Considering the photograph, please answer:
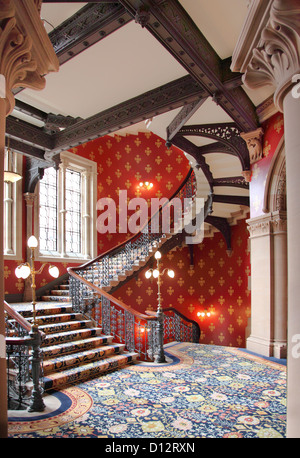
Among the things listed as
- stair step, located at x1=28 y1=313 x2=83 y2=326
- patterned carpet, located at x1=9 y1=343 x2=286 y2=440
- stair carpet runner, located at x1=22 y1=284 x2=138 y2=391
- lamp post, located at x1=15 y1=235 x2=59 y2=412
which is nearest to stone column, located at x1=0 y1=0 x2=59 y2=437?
patterned carpet, located at x1=9 y1=343 x2=286 y2=440

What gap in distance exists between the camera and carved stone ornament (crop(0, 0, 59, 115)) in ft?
5.72

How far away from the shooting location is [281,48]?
1833 millimetres

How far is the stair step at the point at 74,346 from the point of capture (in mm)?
5729

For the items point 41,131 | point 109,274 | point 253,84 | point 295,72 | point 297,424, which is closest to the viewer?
point 297,424

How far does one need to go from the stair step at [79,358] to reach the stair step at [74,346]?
0.35 ft

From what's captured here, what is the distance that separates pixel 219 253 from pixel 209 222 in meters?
1.51

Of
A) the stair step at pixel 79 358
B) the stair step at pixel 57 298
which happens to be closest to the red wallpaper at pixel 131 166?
the stair step at pixel 57 298

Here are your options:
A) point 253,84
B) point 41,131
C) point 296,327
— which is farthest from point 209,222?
point 296,327

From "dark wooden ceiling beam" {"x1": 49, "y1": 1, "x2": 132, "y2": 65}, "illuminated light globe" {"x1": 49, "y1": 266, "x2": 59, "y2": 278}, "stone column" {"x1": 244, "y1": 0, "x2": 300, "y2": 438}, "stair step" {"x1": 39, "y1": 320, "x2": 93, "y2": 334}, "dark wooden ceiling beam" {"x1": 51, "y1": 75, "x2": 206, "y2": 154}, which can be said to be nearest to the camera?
"stone column" {"x1": 244, "y1": 0, "x2": 300, "y2": 438}

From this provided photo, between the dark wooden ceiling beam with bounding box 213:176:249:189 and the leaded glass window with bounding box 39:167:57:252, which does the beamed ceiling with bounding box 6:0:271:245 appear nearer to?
the dark wooden ceiling beam with bounding box 213:176:249:189

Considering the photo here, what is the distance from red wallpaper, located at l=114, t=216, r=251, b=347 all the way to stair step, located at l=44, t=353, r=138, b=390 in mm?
5200

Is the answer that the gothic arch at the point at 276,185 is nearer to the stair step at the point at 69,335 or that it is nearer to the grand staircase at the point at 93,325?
the grand staircase at the point at 93,325

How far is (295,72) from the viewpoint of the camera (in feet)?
5.72
